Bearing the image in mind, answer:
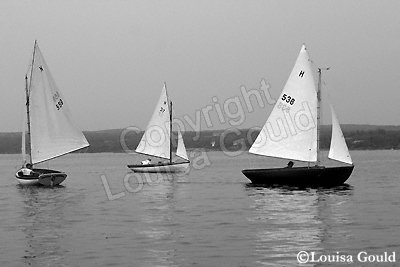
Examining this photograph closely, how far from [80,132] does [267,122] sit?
14907 millimetres

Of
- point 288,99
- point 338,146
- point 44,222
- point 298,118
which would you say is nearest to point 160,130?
point 288,99

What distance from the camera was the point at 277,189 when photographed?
176 feet

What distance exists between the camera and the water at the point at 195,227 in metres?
26.1

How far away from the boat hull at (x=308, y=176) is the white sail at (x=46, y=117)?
52.3 ft

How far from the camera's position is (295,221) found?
1384 inches

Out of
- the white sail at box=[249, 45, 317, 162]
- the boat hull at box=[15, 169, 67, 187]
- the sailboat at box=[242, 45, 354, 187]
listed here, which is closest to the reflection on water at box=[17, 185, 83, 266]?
the boat hull at box=[15, 169, 67, 187]

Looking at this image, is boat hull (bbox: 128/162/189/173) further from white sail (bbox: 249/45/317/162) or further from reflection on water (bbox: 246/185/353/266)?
white sail (bbox: 249/45/317/162)

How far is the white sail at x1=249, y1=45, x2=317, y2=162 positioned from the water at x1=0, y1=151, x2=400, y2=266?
9.39ft

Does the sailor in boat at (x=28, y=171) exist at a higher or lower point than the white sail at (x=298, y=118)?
lower

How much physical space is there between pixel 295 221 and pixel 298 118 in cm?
1910

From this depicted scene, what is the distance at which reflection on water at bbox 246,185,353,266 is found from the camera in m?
26.8

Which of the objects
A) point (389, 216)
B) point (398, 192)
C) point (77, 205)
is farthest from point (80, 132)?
point (389, 216)

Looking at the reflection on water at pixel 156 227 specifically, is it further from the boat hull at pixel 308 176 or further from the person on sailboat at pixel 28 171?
the person on sailboat at pixel 28 171

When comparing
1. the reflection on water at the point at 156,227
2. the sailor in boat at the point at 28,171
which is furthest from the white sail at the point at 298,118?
the sailor in boat at the point at 28,171
